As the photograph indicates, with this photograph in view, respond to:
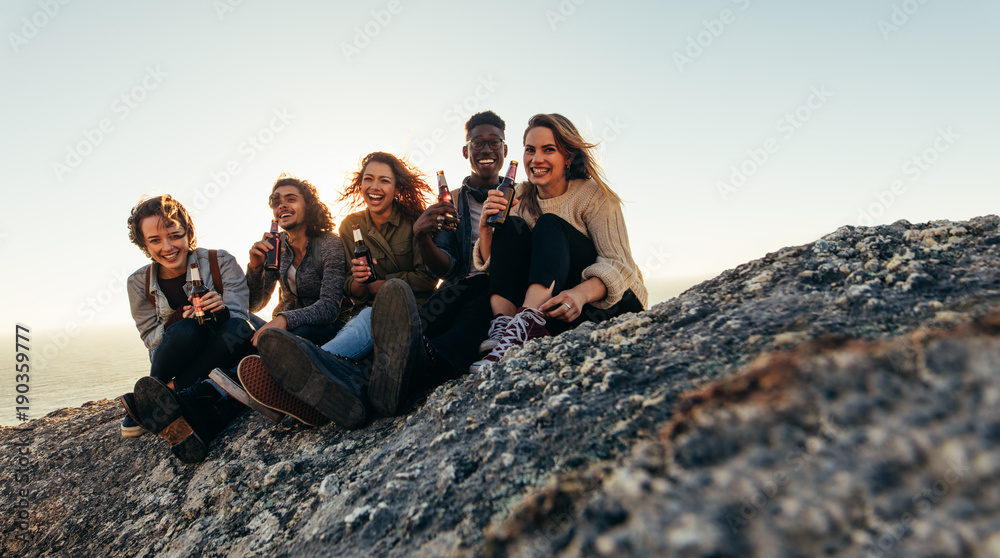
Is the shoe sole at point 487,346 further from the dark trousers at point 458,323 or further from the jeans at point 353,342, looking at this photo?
the jeans at point 353,342

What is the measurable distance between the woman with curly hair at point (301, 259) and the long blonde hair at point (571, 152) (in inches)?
67.8

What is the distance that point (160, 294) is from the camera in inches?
155

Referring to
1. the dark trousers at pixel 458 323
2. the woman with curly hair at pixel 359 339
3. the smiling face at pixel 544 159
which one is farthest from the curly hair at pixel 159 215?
the smiling face at pixel 544 159

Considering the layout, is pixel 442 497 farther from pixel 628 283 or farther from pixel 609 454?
pixel 628 283

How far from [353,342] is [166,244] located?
1955mm

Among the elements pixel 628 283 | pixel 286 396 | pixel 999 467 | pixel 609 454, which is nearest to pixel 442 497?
pixel 609 454

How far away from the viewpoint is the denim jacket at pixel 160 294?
3922mm

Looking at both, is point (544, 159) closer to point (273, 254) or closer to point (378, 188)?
point (378, 188)

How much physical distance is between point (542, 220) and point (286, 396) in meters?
1.77

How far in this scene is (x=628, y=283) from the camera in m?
3.28

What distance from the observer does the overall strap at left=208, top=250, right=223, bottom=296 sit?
397 centimetres

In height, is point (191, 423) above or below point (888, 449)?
below

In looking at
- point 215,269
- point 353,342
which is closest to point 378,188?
point 215,269

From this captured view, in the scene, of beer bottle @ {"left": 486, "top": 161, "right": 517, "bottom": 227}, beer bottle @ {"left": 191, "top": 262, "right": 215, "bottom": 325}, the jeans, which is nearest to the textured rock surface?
the jeans
